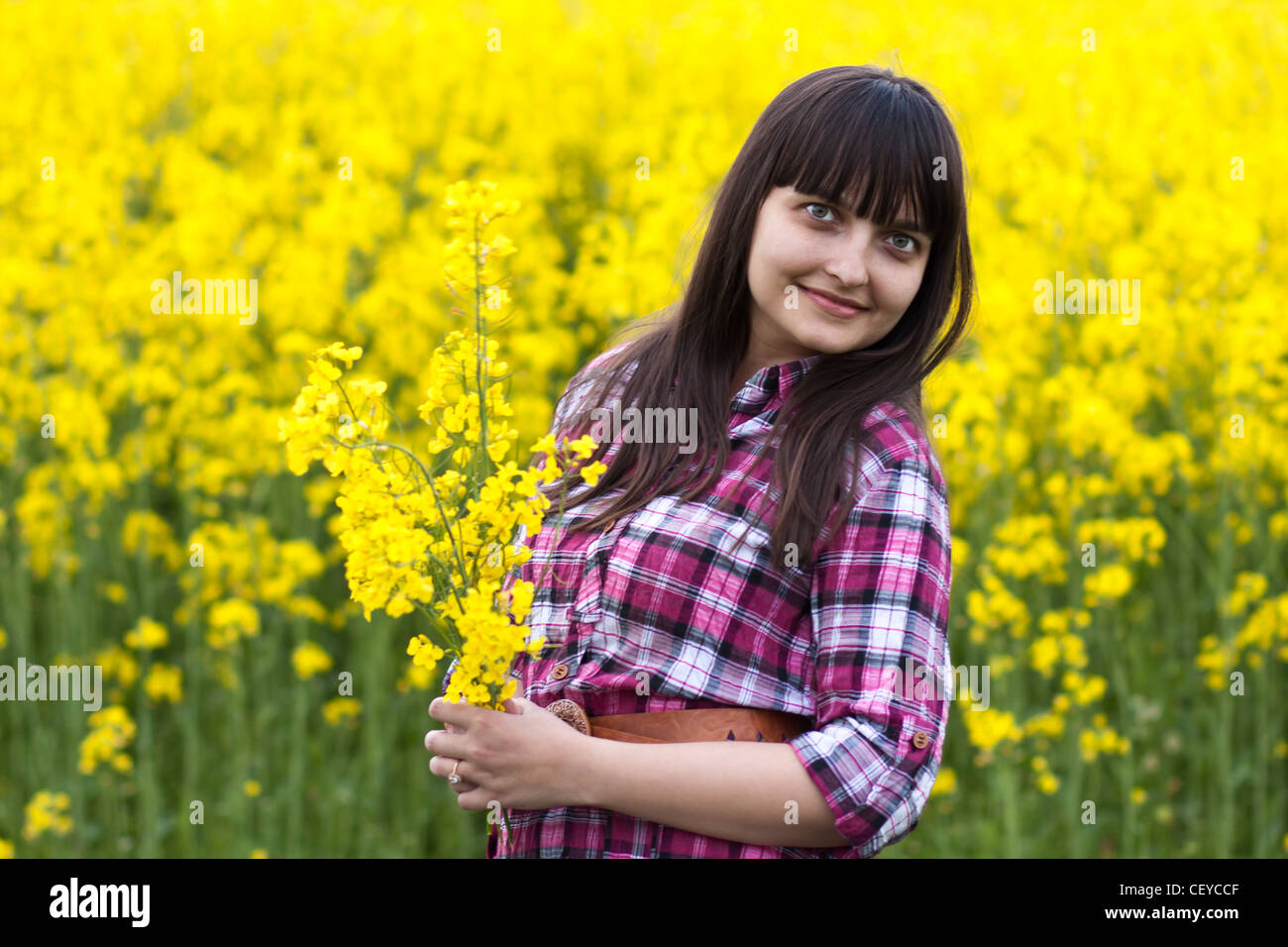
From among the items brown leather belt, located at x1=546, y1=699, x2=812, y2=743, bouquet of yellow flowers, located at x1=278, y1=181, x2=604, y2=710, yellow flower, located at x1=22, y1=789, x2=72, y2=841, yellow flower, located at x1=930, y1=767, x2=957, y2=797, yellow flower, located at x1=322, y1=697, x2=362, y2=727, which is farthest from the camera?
yellow flower, located at x1=322, y1=697, x2=362, y2=727

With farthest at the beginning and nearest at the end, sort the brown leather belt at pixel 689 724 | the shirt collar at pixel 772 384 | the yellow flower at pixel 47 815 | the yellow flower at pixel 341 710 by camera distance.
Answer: the yellow flower at pixel 341 710 → the yellow flower at pixel 47 815 → the shirt collar at pixel 772 384 → the brown leather belt at pixel 689 724

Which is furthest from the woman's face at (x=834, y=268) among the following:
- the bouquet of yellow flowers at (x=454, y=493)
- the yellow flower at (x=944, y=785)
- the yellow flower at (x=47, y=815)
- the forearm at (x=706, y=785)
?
the yellow flower at (x=47, y=815)

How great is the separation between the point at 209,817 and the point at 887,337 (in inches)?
117

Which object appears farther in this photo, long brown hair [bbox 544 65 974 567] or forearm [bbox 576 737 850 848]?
long brown hair [bbox 544 65 974 567]

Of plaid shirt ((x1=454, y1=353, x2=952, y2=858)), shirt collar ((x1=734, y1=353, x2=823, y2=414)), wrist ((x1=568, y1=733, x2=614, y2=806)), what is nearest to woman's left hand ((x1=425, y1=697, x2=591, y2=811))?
wrist ((x1=568, y1=733, x2=614, y2=806))

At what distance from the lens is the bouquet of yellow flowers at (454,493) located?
1.35m

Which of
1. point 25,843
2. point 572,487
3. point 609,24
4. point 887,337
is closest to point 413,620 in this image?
point 25,843

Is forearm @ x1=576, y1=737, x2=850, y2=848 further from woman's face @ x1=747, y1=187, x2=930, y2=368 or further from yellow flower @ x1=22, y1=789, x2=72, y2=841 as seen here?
yellow flower @ x1=22, y1=789, x2=72, y2=841

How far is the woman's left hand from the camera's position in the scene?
4.66 feet

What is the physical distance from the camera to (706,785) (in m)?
1.44

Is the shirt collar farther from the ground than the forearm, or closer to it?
farther from the ground

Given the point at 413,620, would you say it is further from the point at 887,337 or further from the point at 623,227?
the point at 887,337

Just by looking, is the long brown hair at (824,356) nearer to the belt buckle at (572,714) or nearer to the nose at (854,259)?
the nose at (854,259)

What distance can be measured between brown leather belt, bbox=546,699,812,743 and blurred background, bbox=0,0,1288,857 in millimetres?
1984
